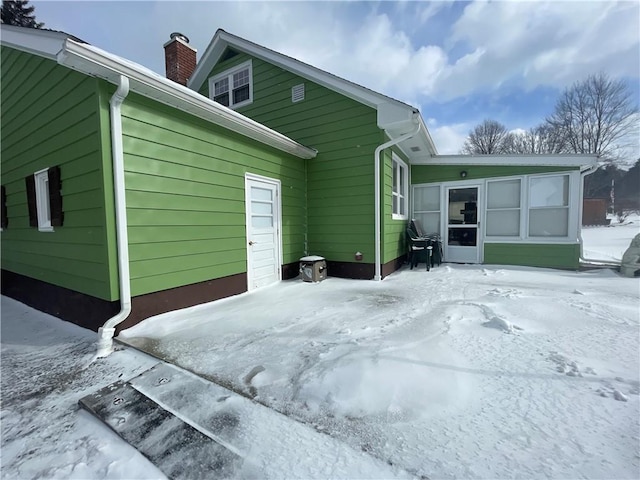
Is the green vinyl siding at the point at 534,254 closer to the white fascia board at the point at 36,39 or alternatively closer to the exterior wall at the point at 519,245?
the exterior wall at the point at 519,245

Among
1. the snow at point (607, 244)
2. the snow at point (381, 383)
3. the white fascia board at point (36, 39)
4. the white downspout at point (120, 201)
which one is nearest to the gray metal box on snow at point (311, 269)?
the snow at point (381, 383)

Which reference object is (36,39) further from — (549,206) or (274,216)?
(549,206)

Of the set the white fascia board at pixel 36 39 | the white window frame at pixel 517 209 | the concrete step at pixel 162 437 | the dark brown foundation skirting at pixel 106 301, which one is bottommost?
the concrete step at pixel 162 437

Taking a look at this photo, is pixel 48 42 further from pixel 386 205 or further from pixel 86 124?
pixel 386 205

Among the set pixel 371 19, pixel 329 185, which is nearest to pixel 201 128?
pixel 329 185

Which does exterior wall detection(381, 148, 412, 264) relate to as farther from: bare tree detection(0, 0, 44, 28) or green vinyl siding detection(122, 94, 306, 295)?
bare tree detection(0, 0, 44, 28)

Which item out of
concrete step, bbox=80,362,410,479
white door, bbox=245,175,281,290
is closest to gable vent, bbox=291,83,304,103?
white door, bbox=245,175,281,290

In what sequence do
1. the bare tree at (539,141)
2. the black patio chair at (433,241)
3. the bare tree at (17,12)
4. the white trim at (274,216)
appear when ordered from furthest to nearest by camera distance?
the bare tree at (539,141) < the bare tree at (17,12) < the black patio chair at (433,241) < the white trim at (274,216)

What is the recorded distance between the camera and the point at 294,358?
2369mm

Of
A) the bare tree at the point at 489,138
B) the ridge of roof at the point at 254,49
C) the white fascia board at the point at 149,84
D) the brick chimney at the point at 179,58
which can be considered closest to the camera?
the white fascia board at the point at 149,84

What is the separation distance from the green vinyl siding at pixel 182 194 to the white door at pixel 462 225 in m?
5.05

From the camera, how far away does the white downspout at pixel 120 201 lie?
291 cm

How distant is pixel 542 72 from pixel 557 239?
1235cm

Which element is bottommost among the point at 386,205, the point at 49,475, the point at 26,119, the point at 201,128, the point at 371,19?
the point at 49,475
